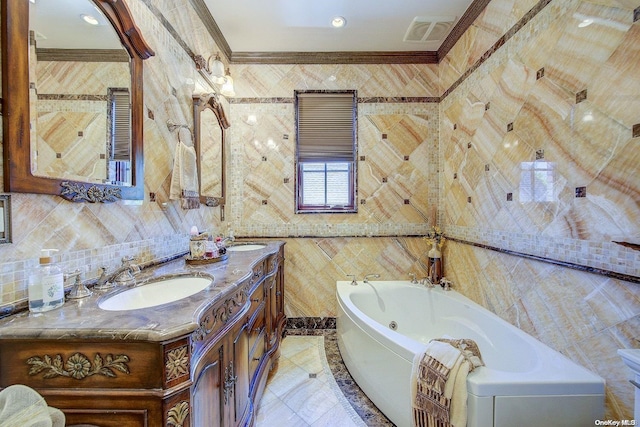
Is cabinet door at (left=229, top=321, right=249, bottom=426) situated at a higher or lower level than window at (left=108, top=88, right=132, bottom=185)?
lower

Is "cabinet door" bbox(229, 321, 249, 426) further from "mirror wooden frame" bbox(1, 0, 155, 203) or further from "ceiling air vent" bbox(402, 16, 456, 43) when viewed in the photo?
"ceiling air vent" bbox(402, 16, 456, 43)

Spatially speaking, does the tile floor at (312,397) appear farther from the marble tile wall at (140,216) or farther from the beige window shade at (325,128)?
the beige window shade at (325,128)

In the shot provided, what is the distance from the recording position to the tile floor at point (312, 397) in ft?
5.16

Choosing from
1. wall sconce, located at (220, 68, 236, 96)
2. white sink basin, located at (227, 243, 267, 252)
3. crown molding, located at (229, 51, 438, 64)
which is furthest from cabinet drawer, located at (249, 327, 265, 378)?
crown molding, located at (229, 51, 438, 64)

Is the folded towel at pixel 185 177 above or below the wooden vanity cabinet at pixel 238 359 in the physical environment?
above

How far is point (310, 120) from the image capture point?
275cm

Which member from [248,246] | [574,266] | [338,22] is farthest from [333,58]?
[574,266]

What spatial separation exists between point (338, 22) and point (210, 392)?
105 inches

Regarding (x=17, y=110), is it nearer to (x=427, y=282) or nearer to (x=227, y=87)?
(x=227, y=87)

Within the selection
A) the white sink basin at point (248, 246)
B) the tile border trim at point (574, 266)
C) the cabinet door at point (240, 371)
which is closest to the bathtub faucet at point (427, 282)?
the tile border trim at point (574, 266)

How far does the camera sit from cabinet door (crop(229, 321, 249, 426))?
1165mm

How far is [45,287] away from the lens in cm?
82

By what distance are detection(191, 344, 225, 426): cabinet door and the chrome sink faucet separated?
49cm

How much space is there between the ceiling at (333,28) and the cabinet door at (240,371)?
7.62ft
